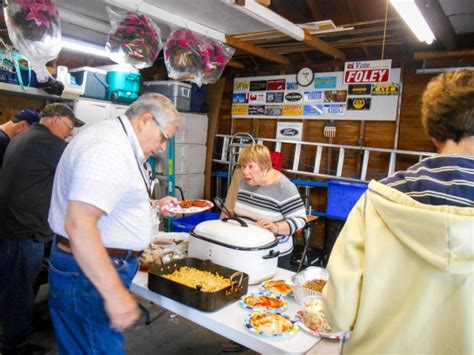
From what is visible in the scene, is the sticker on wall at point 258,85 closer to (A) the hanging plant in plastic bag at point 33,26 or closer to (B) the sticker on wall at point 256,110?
(B) the sticker on wall at point 256,110

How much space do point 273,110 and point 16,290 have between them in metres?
4.04

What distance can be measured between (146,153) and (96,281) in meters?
0.57

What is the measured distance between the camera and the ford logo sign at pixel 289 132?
5262 millimetres

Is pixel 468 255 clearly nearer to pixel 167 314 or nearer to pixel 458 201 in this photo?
pixel 458 201

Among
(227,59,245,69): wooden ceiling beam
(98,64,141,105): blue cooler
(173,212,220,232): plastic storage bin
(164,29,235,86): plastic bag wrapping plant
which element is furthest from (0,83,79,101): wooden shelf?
(227,59,245,69): wooden ceiling beam

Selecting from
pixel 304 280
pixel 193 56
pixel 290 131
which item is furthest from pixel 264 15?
pixel 290 131

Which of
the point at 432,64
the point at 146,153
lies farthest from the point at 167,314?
the point at 432,64

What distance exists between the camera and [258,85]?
5.57 m

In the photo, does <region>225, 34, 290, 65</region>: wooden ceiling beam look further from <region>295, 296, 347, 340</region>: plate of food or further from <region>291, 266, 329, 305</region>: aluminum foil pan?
<region>295, 296, 347, 340</region>: plate of food

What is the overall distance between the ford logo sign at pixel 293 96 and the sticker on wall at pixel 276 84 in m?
0.15

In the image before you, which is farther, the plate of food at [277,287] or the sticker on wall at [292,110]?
the sticker on wall at [292,110]

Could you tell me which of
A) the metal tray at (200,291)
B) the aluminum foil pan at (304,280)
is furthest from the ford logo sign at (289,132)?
the metal tray at (200,291)

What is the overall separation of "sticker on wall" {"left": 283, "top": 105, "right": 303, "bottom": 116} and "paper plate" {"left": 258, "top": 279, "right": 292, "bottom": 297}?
3.72 metres

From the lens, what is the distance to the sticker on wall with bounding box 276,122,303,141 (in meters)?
5.21
